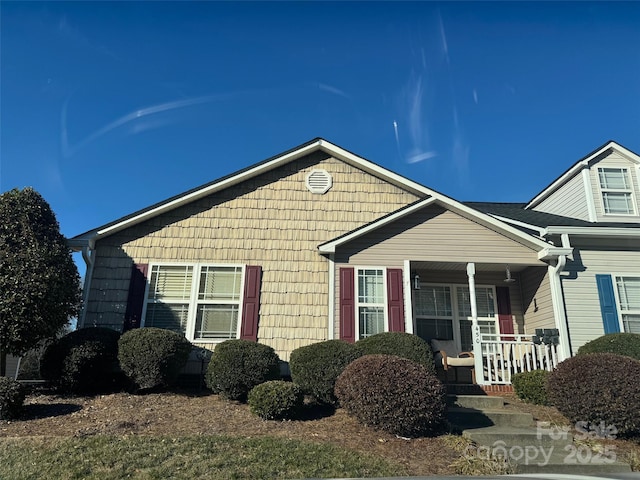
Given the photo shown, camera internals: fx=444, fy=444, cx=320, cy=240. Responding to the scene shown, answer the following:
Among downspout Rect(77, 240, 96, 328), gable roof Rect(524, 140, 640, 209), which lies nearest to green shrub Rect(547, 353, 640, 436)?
gable roof Rect(524, 140, 640, 209)

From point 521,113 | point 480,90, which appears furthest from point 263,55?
point 521,113

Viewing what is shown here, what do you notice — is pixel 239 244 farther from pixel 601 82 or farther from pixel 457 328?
pixel 601 82

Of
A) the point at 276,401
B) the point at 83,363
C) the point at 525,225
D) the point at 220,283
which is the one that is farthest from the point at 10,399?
the point at 525,225

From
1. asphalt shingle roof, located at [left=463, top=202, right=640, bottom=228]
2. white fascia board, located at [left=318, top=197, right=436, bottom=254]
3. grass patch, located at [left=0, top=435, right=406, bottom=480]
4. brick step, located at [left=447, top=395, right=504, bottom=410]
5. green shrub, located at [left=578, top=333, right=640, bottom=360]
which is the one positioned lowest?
grass patch, located at [left=0, top=435, right=406, bottom=480]

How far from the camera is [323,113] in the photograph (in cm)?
1232

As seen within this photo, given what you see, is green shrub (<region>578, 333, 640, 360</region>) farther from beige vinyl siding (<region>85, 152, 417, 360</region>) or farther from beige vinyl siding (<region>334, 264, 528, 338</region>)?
beige vinyl siding (<region>85, 152, 417, 360</region>)

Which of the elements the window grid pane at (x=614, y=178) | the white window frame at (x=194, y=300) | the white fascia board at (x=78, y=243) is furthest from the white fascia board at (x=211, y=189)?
the window grid pane at (x=614, y=178)

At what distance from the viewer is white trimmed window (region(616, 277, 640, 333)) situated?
9477 mm

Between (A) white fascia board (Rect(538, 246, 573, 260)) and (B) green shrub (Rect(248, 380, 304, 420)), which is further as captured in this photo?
(A) white fascia board (Rect(538, 246, 573, 260))

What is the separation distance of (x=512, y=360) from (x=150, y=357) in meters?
7.16

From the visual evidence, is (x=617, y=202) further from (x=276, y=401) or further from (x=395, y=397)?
(x=276, y=401)

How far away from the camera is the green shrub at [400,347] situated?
7.57 m

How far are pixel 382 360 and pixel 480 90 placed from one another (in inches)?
336

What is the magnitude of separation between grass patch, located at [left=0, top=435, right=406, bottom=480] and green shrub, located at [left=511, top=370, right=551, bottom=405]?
14.1 ft
